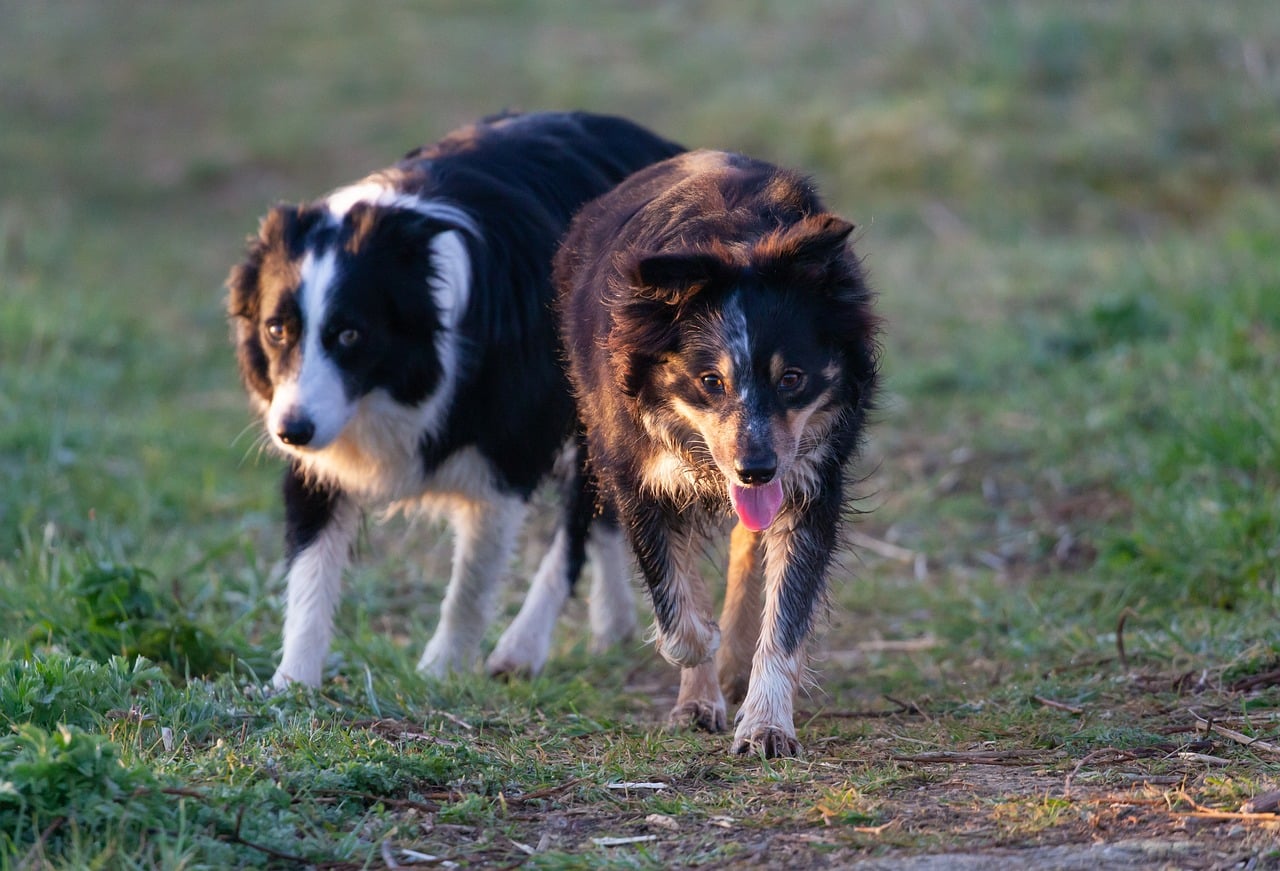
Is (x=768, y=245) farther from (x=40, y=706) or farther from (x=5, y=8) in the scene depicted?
(x=5, y=8)

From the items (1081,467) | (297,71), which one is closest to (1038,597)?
(1081,467)

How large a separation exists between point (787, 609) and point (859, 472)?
287 centimetres

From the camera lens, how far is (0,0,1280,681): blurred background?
6023 millimetres

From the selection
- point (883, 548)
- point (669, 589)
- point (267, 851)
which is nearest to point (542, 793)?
point (267, 851)

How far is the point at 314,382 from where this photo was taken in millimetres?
4691

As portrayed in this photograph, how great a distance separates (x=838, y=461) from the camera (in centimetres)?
432

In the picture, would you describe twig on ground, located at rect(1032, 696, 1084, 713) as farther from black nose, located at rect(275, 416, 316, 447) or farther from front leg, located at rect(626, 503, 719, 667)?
black nose, located at rect(275, 416, 316, 447)

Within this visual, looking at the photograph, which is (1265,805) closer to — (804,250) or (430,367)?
(804,250)

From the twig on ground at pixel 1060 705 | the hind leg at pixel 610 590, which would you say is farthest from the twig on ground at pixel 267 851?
the hind leg at pixel 610 590

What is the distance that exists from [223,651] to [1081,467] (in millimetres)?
3897

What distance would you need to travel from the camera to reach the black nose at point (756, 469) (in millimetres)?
3871

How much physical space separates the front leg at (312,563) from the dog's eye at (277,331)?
50 centimetres

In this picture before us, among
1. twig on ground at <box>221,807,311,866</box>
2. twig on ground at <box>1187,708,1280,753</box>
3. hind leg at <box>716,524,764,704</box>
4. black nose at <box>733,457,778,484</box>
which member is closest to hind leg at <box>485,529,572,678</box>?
hind leg at <box>716,524,764,704</box>

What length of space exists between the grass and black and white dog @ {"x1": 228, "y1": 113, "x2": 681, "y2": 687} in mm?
345
